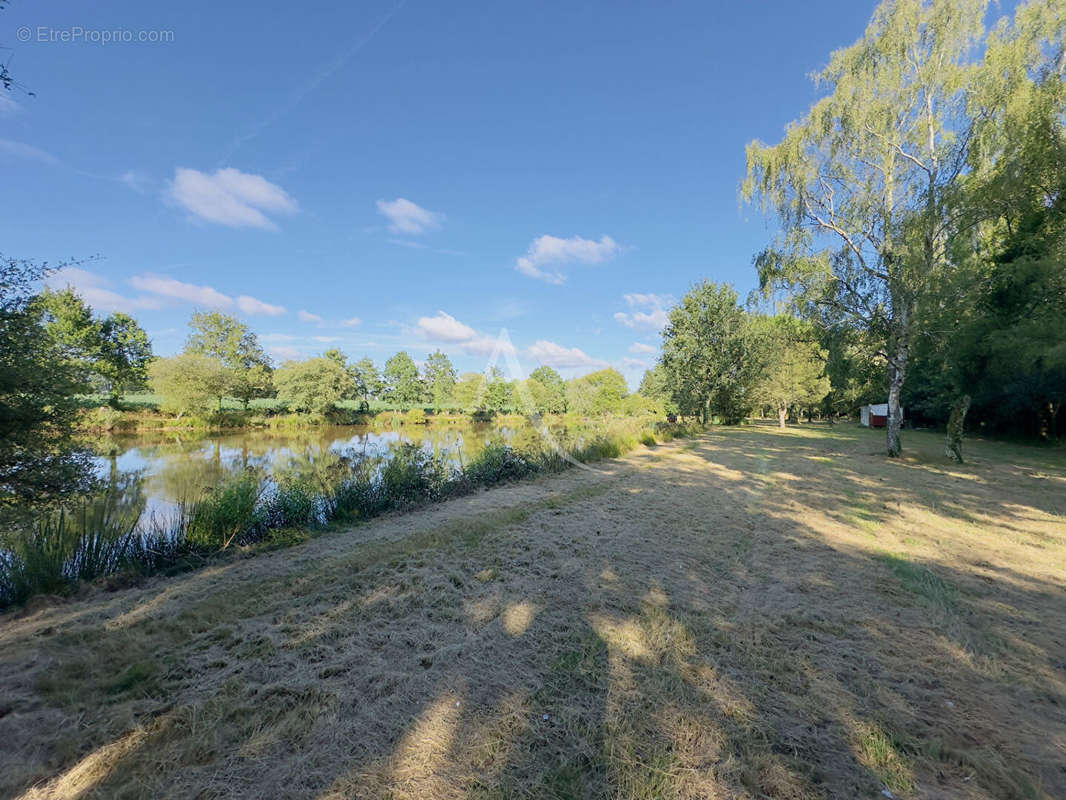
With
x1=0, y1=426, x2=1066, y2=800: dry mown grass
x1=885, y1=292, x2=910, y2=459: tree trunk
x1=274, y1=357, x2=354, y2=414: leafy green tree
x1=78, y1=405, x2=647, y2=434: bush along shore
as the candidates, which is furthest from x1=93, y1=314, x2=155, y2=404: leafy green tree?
x1=885, y1=292, x2=910, y2=459: tree trunk

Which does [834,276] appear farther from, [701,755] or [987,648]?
[701,755]

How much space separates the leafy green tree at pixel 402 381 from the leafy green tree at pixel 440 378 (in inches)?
56.6

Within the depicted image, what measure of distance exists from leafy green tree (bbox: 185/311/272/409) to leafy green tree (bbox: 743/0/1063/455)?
3841 cm

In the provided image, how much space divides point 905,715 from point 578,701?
1.70 m

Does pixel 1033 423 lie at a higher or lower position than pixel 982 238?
lower

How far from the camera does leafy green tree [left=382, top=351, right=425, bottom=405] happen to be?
5441cm

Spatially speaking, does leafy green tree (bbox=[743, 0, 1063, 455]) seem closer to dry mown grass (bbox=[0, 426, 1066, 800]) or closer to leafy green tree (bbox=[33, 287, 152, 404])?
dry mown grass (bbox=[0, 426, 1066, 800])

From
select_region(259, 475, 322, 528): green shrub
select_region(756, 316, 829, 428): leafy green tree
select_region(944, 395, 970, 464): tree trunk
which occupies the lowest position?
select_region(259, 475, 322, 528): green shrub

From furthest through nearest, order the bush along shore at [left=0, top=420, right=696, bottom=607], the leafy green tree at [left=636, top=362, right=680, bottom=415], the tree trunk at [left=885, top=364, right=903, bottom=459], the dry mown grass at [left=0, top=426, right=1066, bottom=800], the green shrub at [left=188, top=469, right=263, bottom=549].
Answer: the leafy green tree at [left=636, top=362, right=680, bottom=415] < the tree trunk at [left=885, top=364, right=903, bottom=459] < the green shrub at [left=188, top=469, right=263, bottom=549] < the bush along shore at [left=0, top=420, right=696, bottom=607] < the dry mown grass at [left=0, top=426, right=1066, bottom=800]

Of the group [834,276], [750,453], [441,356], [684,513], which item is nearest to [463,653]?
[684,513]

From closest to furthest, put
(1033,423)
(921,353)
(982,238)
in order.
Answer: (982,238) → (921,353) → (1033,423)

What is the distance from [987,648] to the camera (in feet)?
8.82

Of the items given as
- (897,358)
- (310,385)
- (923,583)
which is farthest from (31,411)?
(310,385)

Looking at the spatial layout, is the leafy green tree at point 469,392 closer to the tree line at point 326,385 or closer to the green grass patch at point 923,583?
the tree line at point 326,385
